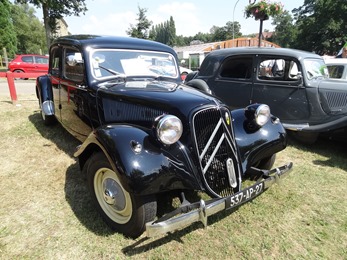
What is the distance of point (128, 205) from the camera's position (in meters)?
2.33

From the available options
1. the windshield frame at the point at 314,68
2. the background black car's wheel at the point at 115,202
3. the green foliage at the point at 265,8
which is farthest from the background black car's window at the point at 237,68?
the background black car's wheel at the point at 115,202

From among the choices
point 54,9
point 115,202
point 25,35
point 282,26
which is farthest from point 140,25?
point 282,26

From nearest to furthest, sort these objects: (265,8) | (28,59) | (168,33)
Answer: (265,8) < (28,59) < (168,33)

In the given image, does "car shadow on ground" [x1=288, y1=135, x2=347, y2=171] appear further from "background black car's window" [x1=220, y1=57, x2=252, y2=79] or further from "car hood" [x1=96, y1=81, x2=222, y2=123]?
"car hood" [x1=96, y1=81, x2=222, y2=123]

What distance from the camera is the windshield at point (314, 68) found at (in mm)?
5039

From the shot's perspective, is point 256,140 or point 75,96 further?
point 75,96

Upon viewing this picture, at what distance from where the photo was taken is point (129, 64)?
3502mm

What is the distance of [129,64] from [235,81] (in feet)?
9.98

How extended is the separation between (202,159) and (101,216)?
1.16 meters

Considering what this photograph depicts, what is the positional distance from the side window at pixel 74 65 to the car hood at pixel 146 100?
522mm

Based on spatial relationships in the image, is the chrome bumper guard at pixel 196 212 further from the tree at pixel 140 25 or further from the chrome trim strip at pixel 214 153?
the tree at pixel 140 25

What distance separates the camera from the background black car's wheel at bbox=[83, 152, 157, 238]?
2203 mm

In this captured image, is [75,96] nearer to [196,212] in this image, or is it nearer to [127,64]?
[127,64]

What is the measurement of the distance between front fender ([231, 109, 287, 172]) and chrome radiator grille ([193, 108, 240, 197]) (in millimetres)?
253
